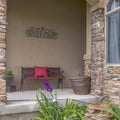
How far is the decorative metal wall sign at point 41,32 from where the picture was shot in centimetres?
701

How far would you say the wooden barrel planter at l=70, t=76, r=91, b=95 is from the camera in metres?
5.74

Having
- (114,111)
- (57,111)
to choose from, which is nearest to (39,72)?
(57,111)

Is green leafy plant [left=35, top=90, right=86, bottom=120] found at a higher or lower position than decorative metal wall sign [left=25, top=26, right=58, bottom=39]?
lower

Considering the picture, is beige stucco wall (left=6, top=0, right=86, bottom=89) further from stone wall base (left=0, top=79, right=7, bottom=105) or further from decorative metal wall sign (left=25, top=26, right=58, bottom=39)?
stone wall base (left=0, top=79, right=7, bottom=105)

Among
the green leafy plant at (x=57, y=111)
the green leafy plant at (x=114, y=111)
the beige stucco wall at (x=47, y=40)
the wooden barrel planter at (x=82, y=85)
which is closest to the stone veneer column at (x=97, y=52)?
the wooden barrel planter at (x=82, y=85)

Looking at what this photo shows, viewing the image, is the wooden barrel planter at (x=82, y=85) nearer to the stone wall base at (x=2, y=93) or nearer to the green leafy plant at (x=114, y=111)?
the green leafy plant at (x=114, y=111)

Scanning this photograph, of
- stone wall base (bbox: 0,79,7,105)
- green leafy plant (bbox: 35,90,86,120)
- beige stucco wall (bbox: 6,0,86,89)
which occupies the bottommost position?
green leafy plant (bbox: 35,90,86,120)

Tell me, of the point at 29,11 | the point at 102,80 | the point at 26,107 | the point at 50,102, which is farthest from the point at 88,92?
the point at 29,11

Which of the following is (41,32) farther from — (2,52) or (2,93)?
(2,93)

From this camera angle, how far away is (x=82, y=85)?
5.75 m

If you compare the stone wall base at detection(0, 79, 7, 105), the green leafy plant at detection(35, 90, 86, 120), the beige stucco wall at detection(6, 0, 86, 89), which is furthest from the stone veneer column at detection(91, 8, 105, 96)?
the stone wall base at detection(0, 79, 7, 105)

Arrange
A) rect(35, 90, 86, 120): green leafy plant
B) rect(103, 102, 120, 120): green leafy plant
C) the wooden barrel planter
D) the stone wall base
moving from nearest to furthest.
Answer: rect(103, 102, 120, 120): green leafy plant
the stone wall base
rect(35, 90, 86, 120): green leafy plant
the wooden barrel planter

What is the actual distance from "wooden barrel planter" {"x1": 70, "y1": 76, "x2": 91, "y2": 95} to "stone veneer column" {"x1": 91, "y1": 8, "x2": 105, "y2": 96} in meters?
0.12

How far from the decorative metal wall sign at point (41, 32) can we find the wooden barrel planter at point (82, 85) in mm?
1933
